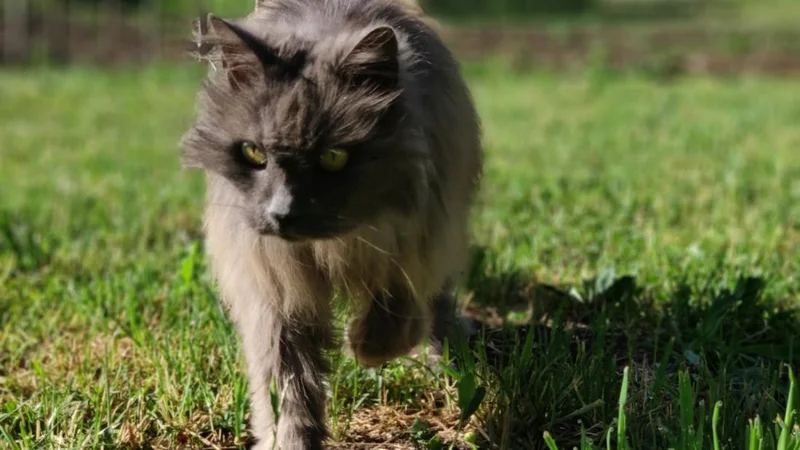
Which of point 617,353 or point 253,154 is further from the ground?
point 253,154

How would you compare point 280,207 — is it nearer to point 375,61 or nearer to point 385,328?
point 375,61

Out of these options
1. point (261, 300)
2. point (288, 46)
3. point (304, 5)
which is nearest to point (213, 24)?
point (288, 46)

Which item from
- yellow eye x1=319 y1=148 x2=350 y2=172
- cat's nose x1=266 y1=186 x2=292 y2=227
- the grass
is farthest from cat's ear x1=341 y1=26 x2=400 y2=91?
the grass

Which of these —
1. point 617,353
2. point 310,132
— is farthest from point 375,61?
point 617,353

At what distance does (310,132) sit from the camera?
216 centimetres

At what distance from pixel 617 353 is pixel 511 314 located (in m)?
0.55

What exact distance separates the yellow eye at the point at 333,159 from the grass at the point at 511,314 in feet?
2.10

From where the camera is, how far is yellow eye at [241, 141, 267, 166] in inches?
88.0

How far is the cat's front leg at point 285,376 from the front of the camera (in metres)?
2.36

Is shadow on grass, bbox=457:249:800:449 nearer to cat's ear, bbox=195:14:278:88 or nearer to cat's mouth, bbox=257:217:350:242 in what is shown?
cat's mouth, bbox=257:217:350:242

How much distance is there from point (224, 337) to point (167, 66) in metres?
10.1

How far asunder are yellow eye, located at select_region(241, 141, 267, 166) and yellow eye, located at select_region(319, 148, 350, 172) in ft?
0.49

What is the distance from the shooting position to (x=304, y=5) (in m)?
2.64

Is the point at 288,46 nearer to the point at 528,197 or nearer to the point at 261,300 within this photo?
the point at 261,300
